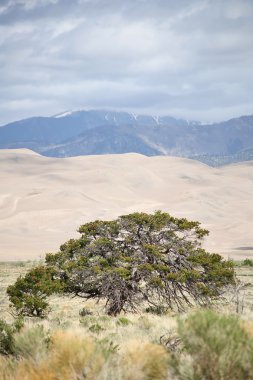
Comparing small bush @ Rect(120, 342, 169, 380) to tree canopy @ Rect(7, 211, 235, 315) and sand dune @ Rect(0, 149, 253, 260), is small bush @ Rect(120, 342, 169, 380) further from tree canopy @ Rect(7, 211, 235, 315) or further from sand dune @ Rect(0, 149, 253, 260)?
sand dune @ Rect(0, 149, 253, 260)

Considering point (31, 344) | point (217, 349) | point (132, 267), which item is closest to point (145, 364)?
point (217, 349)

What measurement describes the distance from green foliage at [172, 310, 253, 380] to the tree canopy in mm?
10137

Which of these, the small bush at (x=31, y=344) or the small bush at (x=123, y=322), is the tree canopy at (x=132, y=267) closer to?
the small bush at (x=123, y=322)

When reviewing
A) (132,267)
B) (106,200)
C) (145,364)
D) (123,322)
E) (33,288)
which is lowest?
(106,200)

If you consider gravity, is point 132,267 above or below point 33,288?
above

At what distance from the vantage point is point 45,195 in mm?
144500

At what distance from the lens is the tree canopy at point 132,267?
16.0 meters

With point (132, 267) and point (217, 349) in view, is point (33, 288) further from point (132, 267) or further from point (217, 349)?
point (217, 349)

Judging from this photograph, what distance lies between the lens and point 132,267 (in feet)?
54.3

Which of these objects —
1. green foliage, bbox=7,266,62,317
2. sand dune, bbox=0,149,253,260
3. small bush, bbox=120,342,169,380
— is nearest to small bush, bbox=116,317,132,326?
green foliage, bbox=7,266,62,317

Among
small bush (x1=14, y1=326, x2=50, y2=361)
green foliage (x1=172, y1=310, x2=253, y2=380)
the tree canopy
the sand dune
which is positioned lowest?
the sand dune

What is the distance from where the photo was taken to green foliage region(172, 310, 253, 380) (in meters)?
5.12

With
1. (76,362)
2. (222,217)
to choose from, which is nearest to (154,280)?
(76,362)

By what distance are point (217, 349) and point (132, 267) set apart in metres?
11.5
